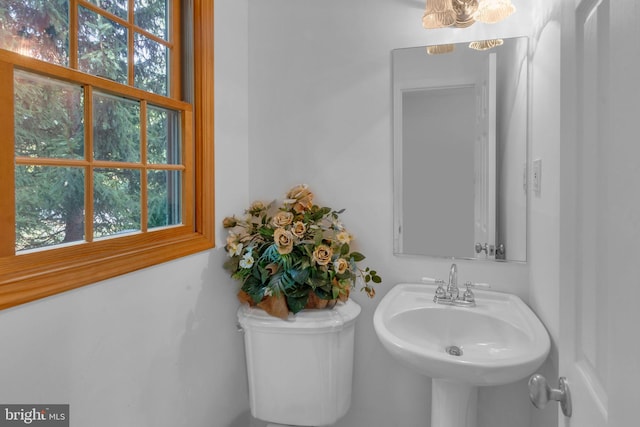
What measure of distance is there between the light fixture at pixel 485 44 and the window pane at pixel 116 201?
1.36 meters

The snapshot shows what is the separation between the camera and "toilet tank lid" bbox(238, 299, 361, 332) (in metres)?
1.48

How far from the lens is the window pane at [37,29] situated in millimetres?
935

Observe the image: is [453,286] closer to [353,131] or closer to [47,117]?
[353,131]

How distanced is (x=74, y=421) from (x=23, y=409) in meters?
0.15

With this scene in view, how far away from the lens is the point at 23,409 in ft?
3.04

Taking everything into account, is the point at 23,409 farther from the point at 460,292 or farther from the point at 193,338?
the point at 460,292

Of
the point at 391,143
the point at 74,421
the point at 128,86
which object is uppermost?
the point at 128,86

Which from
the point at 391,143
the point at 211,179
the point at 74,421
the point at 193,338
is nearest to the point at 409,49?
the point at 391,143

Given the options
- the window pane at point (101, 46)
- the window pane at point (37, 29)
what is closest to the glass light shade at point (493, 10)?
the window pane at point (101, 46)

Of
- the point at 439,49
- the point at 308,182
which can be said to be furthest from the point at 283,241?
the point at 439,49

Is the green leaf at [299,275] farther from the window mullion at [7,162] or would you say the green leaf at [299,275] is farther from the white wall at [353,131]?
the window mullion at [7,162]

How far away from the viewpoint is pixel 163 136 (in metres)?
1.45

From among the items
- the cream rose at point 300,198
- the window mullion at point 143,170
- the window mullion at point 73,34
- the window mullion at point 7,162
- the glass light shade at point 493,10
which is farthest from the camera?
the cream rose at point 300,198

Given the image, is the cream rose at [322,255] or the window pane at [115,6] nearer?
the window pane at [115,6]
